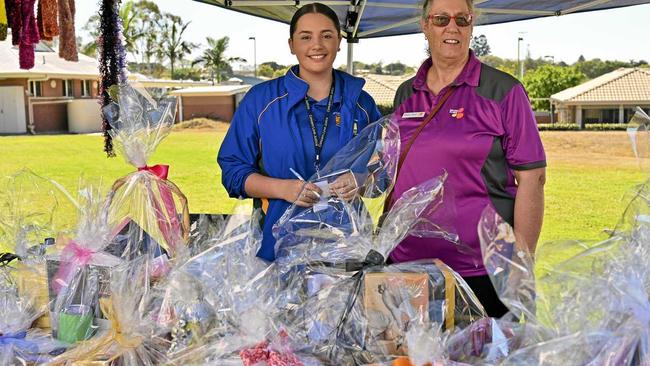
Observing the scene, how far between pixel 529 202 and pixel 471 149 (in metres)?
0.26

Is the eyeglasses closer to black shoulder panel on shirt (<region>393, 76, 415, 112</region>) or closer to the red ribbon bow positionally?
black shoulder panel on shirt (<region>393, 76, 415, 112</region>)

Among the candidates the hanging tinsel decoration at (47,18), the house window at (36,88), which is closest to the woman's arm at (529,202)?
the hanging tinsel decoration at (47,18)

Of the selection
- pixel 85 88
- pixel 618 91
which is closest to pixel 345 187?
pixel 85 88

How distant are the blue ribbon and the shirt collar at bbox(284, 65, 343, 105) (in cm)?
119

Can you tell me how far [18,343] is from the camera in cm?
171

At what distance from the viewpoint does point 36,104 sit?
31844 mm

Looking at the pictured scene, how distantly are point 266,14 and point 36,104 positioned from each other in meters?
29.6

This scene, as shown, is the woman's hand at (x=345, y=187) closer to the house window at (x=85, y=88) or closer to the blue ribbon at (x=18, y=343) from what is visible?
the blue ribbon at (x=18, y=343)

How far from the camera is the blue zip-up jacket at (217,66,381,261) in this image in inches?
95.3

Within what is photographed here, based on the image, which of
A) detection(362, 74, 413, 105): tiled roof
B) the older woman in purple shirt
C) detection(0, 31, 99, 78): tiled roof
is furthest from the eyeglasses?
detection(0, 31, 99, 78): tiled roof

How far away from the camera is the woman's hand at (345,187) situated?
1986 millimetres

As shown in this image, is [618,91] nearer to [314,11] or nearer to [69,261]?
[314,11]

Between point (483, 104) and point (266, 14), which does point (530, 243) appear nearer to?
point (483, 104)

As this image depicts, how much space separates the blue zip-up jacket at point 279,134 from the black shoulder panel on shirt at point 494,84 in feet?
1.52
